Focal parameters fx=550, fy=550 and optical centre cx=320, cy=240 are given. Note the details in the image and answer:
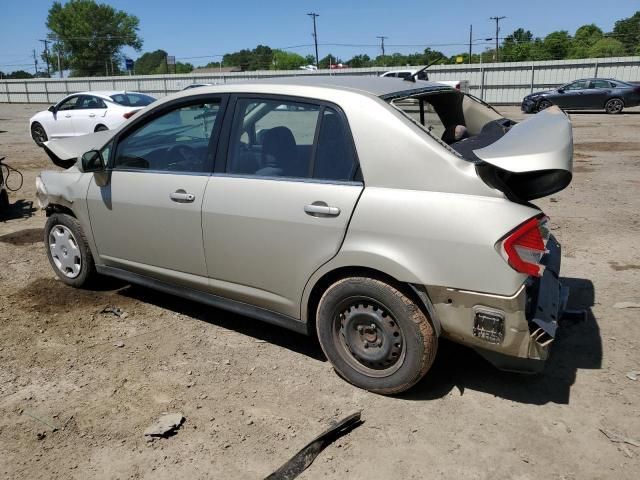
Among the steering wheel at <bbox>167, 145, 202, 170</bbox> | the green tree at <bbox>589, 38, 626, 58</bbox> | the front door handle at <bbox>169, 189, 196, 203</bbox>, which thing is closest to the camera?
the front door handle at <bbox>169, 189, 196, 203</bbox>

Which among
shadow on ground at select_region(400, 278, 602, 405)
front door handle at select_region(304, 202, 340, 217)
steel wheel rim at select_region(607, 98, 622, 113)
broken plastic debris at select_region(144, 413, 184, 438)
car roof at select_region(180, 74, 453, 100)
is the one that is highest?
car roof at select_region(180, 74, 453, 100)

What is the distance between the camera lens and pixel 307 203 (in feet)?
10.6

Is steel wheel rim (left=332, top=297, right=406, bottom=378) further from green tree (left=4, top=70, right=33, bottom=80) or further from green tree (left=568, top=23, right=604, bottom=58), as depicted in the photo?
green tree (left=4, top=70, right=33, bottom=80)

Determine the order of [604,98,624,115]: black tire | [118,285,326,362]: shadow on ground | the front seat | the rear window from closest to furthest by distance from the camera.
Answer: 1. the front seat
2. [118,285,326,362]: shadow on ground
3. the rear window
4. [604,98,624,115]: black tire

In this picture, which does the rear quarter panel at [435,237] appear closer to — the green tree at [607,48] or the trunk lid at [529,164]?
the trunk lid at [529,164]

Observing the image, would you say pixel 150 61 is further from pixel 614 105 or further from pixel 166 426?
pixel 166 426

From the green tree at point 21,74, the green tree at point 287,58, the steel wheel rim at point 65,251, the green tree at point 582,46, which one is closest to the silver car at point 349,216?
the steel wheel rim at point 65,251

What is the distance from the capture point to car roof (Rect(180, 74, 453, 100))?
11.1ft

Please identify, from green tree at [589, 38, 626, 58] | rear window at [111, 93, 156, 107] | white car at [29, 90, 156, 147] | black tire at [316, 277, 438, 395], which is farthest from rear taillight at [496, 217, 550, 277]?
green tree at [589, 38, 626, 58]

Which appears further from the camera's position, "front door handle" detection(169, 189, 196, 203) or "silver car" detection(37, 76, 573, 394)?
"front door handle" detection(169, 189, 196, 203)

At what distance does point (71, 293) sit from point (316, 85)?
3.00 m

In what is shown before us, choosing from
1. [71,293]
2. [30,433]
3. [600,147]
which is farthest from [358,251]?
[600,147]

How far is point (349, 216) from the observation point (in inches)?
121

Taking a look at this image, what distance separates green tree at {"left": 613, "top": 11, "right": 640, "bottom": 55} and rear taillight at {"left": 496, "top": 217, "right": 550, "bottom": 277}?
80206 millimetres
